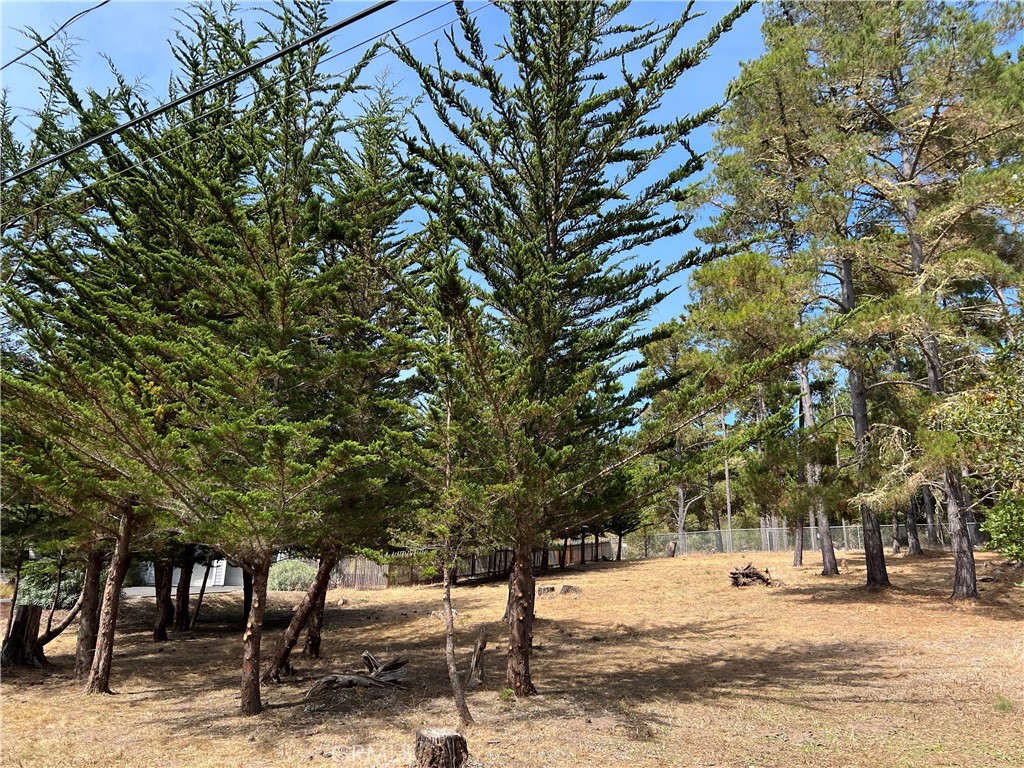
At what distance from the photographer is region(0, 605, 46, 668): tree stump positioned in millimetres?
12578

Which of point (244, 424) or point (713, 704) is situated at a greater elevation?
point (244, 424)

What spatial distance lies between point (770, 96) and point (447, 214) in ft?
47.7

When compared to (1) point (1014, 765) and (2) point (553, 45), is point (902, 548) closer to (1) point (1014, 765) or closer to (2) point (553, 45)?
(1) point (1014, 765)

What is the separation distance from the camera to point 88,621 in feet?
39.2

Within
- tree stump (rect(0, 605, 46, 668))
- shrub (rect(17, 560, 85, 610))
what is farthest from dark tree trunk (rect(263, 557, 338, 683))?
shrub (rect(17, 560, 85, 610))

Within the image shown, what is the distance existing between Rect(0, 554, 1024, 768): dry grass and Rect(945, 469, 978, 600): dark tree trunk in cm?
54

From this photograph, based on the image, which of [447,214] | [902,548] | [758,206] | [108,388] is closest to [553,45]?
[447,214]

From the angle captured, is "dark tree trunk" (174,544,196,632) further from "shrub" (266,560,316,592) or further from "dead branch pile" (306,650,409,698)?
"dead branch pile" (306,650,409,698)

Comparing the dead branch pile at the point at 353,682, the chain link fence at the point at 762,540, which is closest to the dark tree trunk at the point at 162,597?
the dead branch pile at the point at 353,682

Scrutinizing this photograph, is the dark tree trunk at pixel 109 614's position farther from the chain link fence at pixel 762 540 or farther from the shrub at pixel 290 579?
Result: the chain link fence at pixel 762 540

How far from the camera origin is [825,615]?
14820 mm

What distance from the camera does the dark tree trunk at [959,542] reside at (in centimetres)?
1472

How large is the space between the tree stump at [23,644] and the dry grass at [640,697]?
0.61 m

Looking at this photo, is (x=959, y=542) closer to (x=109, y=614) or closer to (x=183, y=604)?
(x=109, y=614)
